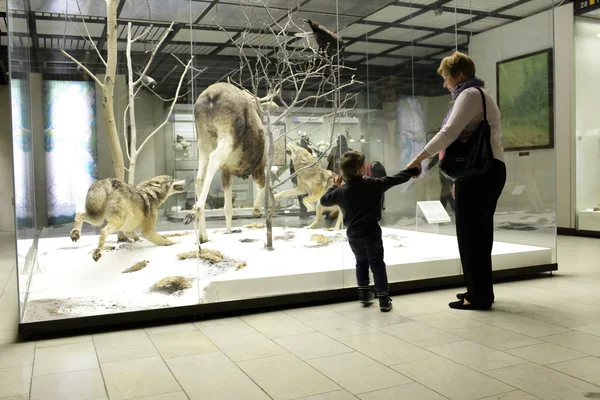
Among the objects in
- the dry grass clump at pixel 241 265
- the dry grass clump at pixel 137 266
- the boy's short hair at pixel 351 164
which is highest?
the boy's short hair at pixel 351 164

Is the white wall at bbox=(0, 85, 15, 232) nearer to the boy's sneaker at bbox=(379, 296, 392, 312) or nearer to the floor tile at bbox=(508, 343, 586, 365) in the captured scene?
the boy's sneaker at bbox=(379, 296, 392, 312)

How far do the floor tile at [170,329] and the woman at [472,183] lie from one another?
1685 millimetres

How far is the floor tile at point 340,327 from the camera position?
3.21 meters

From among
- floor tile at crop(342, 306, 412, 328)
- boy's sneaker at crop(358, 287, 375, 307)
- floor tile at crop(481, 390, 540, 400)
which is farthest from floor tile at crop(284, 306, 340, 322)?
floor tile at crop(481, 390, 540, 400)

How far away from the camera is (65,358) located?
114 inches

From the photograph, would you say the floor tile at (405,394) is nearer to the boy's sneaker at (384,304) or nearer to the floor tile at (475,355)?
the floor tile at (475,355)

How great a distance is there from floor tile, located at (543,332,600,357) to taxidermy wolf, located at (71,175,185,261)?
2325 millimetres

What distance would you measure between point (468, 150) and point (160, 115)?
1.94 metres

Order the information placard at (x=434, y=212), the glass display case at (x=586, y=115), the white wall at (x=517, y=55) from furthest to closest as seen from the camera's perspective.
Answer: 1. the glass display case at (x=586, y=115)
2. the white wall at (x=517, y=55)
3. the information placard at (x=434, y=212)

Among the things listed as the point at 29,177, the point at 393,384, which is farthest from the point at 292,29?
the point at 393,384

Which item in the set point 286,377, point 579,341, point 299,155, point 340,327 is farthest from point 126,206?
point 579,341

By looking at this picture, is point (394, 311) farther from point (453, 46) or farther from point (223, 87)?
point (453, 46)

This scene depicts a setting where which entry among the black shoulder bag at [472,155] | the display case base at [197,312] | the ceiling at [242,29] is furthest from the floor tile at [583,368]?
the ceiling at [242,29]

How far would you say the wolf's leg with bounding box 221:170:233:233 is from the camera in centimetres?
383
